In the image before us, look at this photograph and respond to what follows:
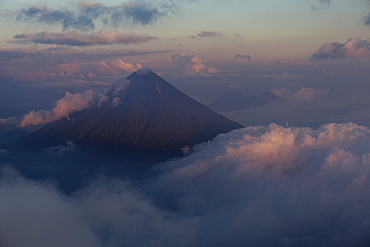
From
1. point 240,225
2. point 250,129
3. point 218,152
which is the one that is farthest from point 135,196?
point 250,129

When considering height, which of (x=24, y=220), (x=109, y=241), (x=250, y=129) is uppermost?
(x=250, y=129)

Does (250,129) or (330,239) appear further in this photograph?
(250,129)

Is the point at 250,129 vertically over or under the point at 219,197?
over

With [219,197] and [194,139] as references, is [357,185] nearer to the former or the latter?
[219,197]

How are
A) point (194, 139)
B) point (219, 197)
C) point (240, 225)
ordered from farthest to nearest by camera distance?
point (194, 139) → point (219, 197) → point (240, 225)

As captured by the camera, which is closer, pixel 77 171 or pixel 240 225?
pixel 240 225

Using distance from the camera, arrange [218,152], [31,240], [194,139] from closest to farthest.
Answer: [31,240], [218,152], [194,139]

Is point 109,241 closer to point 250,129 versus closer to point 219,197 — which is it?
point 219,197

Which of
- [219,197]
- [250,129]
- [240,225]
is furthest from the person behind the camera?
[250,129]

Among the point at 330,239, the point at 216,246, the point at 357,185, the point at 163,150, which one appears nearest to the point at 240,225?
the point at 216,246
